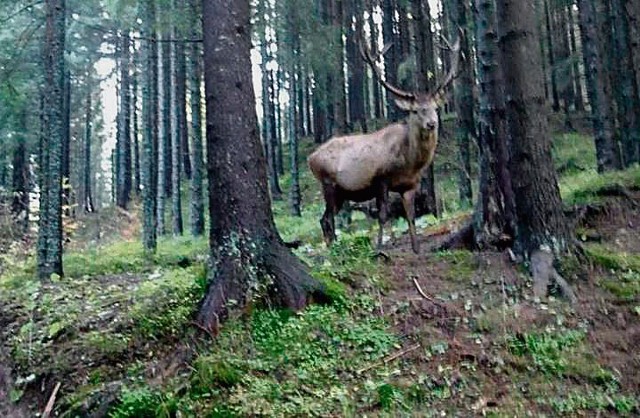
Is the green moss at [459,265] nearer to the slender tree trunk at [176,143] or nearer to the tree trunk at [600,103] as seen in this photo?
the tree trunk at [600,103]

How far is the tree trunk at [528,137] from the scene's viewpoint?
6281mm

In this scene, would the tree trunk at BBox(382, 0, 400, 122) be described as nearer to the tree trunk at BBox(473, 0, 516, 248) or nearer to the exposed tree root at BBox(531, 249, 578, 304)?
the tree trunk at BBox(473, 0, 516, 248)

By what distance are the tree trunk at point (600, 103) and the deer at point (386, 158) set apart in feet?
18.2

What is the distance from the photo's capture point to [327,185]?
10.1m

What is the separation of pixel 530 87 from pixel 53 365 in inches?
199

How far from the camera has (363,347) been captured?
17.4ft

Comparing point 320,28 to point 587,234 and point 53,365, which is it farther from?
point 53,365

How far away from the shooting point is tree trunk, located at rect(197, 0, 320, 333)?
570 cm

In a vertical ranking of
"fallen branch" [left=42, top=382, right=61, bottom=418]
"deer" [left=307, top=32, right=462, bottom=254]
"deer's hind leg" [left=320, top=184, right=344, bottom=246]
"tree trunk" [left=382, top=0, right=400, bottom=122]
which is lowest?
"fallen branch" [left=42, top=382, right=61, bottom=418]

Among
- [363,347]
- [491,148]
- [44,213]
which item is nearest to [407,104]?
[491,148]

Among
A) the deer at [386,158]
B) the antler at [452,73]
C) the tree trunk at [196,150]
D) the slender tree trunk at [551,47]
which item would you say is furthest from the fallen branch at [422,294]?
the slender tree trunk at [551,47]

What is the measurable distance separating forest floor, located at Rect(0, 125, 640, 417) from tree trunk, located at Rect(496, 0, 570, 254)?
319 mm

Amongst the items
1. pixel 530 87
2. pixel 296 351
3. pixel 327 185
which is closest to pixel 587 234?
pixel 530 87

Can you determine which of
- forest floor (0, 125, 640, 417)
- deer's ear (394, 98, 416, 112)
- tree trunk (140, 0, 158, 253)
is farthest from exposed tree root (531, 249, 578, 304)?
tree trunk (140, 0, 158, 253)
